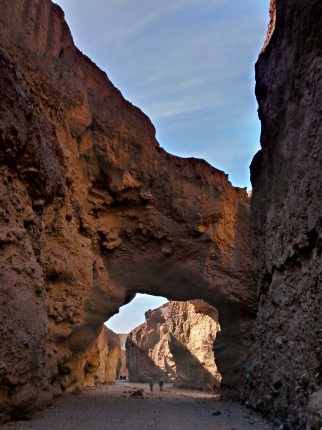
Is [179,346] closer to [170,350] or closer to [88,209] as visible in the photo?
[170,350]

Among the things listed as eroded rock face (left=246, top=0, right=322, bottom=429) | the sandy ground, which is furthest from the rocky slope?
eroded rock face (left=246, top=0, right=322, bottom=429)

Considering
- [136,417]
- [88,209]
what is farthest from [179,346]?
[136,417]

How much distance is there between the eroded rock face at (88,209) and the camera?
588cm

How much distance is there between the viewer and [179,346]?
729 inches

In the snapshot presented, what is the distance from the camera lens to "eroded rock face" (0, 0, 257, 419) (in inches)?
232

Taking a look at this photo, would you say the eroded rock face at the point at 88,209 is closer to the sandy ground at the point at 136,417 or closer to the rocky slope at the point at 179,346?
the sandy ground at the point at 136,417

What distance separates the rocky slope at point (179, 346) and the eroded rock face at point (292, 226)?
30.7 ft

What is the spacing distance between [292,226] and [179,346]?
46.5ft

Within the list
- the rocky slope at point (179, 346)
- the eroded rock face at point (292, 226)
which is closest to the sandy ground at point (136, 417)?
the eroded rock face at point (292, 226)

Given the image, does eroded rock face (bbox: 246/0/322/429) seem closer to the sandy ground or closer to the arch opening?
the sandy ground

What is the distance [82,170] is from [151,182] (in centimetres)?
164

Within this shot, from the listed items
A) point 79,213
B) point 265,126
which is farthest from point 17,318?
point 265,126

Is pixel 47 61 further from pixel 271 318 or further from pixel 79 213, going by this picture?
pixel 271 318

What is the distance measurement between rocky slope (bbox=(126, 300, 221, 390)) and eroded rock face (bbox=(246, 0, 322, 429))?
30.7ft
